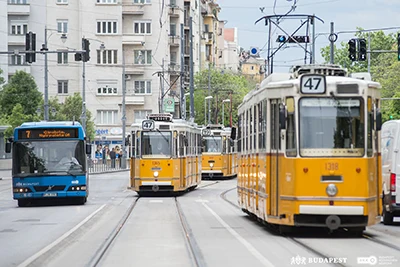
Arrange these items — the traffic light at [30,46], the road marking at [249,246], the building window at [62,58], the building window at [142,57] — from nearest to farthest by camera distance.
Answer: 1. the road marking at [249,246]
2. the traffic light at [30,46]
3. the building window at [62,58]
4. the building window at [142,57]

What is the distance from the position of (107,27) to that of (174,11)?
1017 centimetres

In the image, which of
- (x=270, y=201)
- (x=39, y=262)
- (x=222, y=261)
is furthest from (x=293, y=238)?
(x=39, y=262)

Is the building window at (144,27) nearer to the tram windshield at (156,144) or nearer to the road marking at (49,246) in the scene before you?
the tram windshield at (156,144)

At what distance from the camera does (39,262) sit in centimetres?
1458

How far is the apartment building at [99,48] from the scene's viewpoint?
305 feet

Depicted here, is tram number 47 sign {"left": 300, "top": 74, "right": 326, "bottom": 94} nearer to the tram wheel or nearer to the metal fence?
the tram wheel

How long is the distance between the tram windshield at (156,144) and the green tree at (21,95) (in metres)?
48.7

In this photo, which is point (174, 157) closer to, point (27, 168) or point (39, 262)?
point (27, 168)

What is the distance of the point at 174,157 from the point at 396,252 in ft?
70.4

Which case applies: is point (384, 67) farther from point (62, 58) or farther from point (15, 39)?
point (15, 39)

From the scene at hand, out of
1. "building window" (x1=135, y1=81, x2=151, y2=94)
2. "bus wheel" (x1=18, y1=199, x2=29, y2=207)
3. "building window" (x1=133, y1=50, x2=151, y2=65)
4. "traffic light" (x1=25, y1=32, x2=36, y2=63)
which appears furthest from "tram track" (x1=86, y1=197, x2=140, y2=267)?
"building window" (x1=135, y1=81, x2=151, y2=94)

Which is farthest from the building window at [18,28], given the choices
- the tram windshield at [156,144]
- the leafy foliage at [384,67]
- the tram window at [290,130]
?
the tram window at [290,130]

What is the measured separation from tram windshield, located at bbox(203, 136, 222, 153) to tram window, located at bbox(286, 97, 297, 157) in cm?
3885

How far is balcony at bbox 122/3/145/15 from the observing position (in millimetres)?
95188
